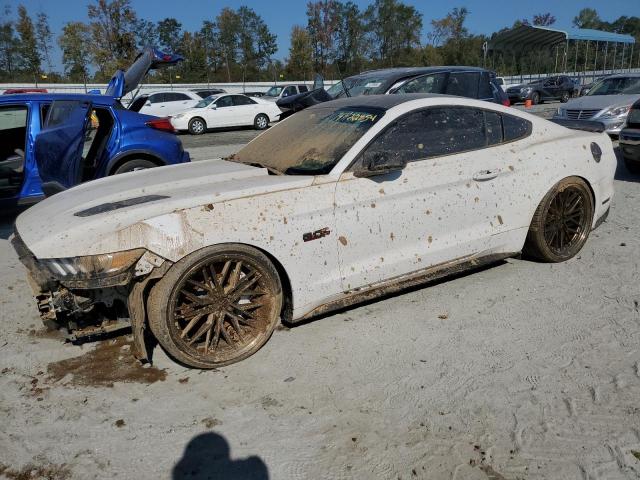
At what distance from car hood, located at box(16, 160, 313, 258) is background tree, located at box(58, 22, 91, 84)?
152 ft

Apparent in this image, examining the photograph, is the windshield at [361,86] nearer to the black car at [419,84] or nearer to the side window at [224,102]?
the black car at [419,84]

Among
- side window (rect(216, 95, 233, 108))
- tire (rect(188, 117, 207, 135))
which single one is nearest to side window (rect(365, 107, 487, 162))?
tire (rect(188, 117, 207, 135))

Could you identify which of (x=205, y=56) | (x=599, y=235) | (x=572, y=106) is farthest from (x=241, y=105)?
(x=205, y=56)

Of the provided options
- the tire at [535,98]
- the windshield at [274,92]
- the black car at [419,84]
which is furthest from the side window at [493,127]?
the tire at [535,98]

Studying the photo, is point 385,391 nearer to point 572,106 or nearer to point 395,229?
point 395,229

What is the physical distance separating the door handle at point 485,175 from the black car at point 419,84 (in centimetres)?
474

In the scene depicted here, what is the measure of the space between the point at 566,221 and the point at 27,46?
52.7 metres

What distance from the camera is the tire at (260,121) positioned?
20.7 m

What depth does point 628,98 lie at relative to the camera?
11.3m

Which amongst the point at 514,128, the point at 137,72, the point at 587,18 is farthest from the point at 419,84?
the point at 587,18

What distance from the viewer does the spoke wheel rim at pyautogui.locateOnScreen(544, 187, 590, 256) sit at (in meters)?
4.31

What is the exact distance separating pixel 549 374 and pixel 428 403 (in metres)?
0.77

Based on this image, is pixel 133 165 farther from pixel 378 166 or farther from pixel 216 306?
pixel 378 166

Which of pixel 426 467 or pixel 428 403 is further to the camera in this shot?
pixel 428 403
